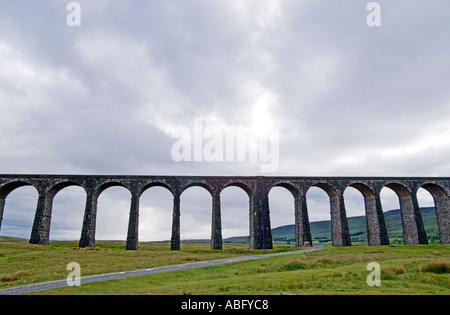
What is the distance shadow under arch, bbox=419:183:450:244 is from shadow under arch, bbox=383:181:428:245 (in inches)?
132

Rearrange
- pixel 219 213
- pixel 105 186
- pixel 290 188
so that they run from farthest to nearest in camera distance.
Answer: pixel 290 188
pixel 105 186
pixel 219 213

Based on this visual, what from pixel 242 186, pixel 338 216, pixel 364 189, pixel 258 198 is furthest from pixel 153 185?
pixel 364 189

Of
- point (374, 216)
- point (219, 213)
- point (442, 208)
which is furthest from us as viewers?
point (442, 208)

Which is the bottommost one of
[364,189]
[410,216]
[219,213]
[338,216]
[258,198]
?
[410,216]

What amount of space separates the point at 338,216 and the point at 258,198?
574 inches

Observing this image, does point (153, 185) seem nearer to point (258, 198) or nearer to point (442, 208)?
point (258, 198)

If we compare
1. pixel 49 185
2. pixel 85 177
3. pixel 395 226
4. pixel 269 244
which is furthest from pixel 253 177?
pixel 395 226

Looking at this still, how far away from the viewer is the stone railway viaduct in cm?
4878

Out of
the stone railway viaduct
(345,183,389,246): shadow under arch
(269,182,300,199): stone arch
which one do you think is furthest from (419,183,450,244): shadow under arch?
(269,182,300,199): stone arch

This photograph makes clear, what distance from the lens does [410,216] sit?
54.2m

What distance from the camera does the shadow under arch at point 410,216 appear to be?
173 feet

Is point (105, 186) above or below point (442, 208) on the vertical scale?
above

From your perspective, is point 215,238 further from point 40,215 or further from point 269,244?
point 40,215

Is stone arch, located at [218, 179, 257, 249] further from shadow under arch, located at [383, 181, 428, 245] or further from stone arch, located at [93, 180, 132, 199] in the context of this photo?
shadow under arch, located at [383, 181, 428, 245]
